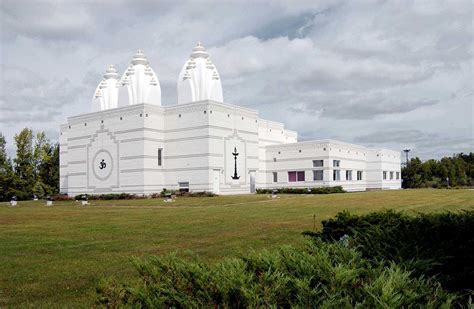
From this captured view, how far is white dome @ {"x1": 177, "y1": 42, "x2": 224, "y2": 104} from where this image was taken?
179 ft

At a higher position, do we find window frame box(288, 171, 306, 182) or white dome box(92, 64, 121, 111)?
white dome box(92, 64, 121, 111)

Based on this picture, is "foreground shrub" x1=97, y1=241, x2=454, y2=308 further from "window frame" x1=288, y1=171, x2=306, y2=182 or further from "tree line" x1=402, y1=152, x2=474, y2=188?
"tree line" x1=402, y1=152, x2=474, y2=188

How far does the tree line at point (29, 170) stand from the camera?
63891 millimetres

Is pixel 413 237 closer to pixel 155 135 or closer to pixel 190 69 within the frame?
pixel 155 135

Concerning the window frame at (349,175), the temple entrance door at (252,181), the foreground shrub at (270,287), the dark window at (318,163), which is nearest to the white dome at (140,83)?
the temple entrance door at (252,181)

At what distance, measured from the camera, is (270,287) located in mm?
4434

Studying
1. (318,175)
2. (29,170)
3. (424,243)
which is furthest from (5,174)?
(424,243)

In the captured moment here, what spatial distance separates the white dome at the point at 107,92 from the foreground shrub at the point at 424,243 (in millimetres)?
56606

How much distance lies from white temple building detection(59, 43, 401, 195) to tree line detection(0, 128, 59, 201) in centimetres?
639

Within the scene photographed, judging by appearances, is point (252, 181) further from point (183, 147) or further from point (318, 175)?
point (183, 147)

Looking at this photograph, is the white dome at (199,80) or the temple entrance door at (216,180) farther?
the white dome at (199,80)

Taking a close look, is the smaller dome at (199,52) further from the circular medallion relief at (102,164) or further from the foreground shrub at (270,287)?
the foreground shrub at (270,287)

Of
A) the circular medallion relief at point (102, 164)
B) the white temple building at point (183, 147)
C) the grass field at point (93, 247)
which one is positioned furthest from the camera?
the circular medallion relief at point (102, 164)

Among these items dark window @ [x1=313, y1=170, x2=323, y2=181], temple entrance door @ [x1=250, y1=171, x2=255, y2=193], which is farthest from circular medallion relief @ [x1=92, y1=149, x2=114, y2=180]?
dark window @ [x1=313, y1=170, x2=323, y2=181]
